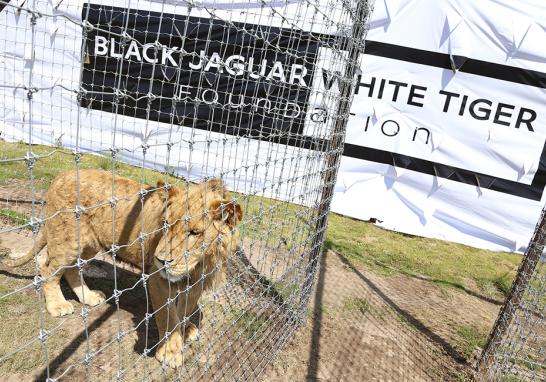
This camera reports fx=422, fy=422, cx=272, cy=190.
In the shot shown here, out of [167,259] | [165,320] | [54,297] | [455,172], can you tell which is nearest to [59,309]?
[54,297]

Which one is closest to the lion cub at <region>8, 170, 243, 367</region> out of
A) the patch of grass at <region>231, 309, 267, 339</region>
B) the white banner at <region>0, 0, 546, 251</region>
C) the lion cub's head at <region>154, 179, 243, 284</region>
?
the lion cub's head at <region>154, 179, 243, 284</region>

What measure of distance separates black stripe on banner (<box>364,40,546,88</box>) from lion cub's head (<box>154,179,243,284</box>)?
16.0ft

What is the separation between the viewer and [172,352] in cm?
298

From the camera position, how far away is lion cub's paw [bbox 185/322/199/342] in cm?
329

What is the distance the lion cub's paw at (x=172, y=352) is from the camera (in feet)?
9.70

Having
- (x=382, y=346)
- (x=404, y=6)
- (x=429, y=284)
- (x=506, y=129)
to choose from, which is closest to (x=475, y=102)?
(x=506, y=129)

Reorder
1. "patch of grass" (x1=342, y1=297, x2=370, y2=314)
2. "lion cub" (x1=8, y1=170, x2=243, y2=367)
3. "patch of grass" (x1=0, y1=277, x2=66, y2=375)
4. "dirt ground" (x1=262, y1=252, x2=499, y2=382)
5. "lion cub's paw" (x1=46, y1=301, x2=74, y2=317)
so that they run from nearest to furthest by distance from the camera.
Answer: "lion cub" (x1=8, y1=170, x2=243, y2=367), "patch of grass" (x1=0, y1=277, x2=66, y2=375), "lion cub's paw" (x1=46, y1=301, x2=74, y2=317), "dirt ground" (x1=262, y1=252, x2=499, y2=382), "patch of grass" (x1=342, y1=297, x2=370, y2=314)

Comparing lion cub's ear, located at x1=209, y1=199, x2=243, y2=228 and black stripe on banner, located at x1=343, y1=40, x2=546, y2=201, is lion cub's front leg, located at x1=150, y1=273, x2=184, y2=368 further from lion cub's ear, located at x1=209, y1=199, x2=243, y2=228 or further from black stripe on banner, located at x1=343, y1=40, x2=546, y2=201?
black stripe on banner, located at x1=343, y1=40, x2=546, y2=201

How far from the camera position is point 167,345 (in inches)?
Answer: 117

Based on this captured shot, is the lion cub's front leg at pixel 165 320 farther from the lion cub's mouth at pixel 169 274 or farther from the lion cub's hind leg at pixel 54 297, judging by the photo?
the lion cub's hind leg at pixel 54 297

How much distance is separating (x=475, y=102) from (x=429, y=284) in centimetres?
310

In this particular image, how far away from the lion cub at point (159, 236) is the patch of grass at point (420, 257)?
10.0ft

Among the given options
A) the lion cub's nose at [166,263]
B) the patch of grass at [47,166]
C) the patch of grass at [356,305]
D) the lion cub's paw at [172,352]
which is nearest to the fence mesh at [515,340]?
the patch of grass at [356,305]

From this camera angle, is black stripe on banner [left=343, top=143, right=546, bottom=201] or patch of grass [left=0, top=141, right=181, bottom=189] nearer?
patch of grass [left=0, top=141, right=181, bottom=189]
